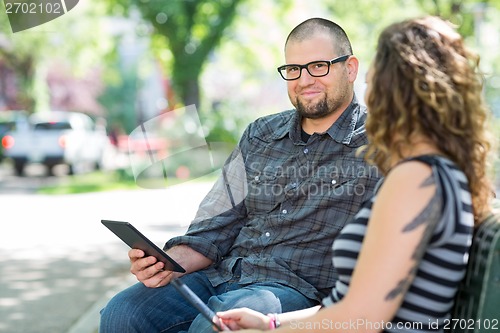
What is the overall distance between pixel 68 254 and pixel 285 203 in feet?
19.7

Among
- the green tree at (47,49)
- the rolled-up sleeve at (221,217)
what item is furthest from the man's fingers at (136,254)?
the green tree at (47,49)

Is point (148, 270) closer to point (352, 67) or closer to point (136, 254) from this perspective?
point (136, 254)

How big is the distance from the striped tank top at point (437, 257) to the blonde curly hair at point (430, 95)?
3.0 inches

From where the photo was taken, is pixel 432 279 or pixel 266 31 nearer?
pixel 432 279

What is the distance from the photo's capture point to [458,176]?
2.02 m

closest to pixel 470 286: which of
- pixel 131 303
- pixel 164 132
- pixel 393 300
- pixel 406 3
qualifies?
pixel 393 300

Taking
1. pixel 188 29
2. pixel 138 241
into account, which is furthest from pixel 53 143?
pixel 138 241

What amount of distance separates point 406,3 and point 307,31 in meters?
19.6

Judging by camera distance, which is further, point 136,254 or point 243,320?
point 136,254

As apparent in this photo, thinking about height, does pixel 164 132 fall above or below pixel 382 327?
above

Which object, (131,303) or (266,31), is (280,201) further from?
(266,31)

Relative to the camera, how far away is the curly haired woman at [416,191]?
76.4 inches

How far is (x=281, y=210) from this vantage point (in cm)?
308

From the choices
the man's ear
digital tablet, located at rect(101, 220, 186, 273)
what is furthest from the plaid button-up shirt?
digital tablet, located at rect(101, 220, 186, 273)
